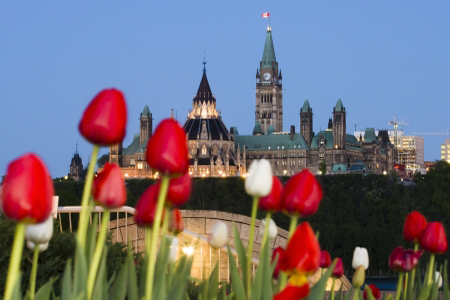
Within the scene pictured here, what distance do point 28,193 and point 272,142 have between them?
141 metres

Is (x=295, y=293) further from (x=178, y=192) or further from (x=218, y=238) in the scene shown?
(x=218, y=238)

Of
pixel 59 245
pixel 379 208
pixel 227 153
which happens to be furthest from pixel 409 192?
pixel 59 245

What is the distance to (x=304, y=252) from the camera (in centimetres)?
319

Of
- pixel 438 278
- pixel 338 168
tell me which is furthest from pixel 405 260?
pixel 338 168

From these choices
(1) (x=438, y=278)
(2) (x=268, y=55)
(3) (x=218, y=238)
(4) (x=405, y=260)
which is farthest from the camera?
(2) (x=268, y=55)

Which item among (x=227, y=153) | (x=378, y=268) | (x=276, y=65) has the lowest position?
(x=378, y=268)

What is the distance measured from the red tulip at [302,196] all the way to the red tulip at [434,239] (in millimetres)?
1025

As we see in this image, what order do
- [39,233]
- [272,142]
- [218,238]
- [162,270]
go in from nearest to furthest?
[162,270], [39,233], [218,238], [272,142]

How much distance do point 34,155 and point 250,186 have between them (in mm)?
1005

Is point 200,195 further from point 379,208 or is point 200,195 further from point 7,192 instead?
point 7,192

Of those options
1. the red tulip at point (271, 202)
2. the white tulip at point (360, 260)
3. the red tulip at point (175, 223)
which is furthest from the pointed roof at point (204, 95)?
the red tulip at point (271, 202)

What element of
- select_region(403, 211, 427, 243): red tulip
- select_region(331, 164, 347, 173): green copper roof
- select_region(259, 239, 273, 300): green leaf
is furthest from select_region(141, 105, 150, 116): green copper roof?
select_region(259, 239, 273, 300): green leaf

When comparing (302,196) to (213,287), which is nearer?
(302,196)

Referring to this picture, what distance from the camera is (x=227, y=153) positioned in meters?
133
